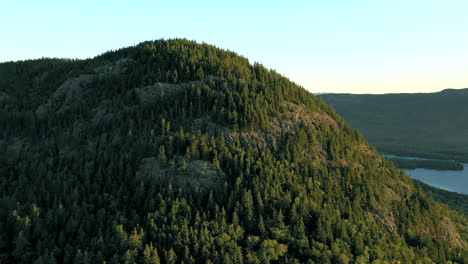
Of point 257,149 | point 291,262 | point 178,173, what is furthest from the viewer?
point 257,149

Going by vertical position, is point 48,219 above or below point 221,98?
below

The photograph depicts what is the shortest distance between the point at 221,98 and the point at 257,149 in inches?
651

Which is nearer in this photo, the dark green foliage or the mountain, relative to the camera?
the mountain

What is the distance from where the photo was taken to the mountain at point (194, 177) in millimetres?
45625

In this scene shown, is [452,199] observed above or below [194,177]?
below

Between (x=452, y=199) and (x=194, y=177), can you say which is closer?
(x=194, y=177)

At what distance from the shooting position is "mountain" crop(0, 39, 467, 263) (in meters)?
45.6

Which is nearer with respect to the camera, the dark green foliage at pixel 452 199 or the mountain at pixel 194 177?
the mountain at pixel 194 177

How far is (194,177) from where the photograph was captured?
55.8m

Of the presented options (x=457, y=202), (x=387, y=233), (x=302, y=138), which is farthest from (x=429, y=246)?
(x=457, y=202)

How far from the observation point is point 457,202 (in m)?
148

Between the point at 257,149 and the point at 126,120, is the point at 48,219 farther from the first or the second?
the point at 257,149

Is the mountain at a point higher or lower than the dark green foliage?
higher

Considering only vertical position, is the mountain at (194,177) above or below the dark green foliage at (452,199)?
above
